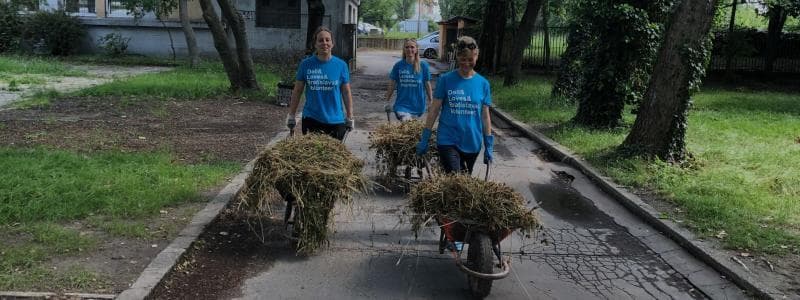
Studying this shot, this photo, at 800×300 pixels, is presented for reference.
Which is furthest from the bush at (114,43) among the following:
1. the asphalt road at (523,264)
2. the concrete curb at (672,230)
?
the asphalt road at (523,264)

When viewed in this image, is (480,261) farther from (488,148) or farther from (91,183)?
(91,183)

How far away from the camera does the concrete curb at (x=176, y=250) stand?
4457 millimetres

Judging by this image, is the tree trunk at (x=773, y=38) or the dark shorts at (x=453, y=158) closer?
the dark shorts at (x=453, y=158)

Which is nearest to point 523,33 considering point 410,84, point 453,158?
point 410,84

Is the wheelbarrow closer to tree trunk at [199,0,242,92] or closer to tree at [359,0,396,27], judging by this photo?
tree trunk at [199,0,242,92]

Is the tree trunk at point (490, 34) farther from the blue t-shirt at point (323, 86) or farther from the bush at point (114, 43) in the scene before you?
the blue t-shirt at point (323, 86)

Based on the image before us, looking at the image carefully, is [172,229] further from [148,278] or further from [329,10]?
[329,10]

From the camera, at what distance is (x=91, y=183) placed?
673 cm

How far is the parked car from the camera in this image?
Answer: 134 ft

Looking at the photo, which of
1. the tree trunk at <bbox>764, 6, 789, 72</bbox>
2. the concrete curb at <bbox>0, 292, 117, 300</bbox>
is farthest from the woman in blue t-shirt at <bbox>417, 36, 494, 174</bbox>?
the tree trunk at <bbox>764, 6, 789, 72</bbox>

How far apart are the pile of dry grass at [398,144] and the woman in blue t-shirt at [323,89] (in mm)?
895

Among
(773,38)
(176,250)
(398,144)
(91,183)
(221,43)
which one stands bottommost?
(176,250)

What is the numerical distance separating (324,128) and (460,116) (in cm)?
160

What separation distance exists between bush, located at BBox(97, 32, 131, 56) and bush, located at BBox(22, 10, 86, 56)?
1.25 metres
